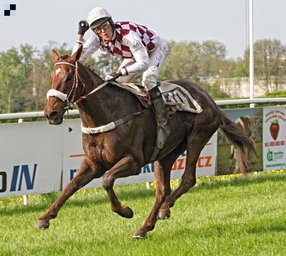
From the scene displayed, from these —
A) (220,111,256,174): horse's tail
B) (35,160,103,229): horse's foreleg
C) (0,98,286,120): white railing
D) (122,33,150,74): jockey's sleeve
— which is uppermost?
(122,33,150,74): jockey's sleeve

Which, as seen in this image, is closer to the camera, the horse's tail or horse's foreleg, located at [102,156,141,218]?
horse's foreleg, located at [102,156,141,218]

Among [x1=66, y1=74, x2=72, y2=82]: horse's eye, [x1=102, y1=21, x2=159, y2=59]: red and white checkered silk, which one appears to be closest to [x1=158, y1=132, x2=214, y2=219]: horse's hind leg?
[x1=102, y1=21, x2=159, y2=59]: red and white checkered silk

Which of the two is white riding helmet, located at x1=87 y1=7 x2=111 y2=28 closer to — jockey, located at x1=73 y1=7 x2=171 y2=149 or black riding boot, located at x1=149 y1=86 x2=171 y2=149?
jockey, located at x1=73 y1=7 x2=171 y2=149

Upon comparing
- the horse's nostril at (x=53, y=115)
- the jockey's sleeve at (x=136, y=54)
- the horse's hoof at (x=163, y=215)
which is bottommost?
the horse's hoof at (x=163, y=215)

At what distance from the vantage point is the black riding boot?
6.57 meters

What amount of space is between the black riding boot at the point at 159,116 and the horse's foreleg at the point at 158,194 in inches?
20.2

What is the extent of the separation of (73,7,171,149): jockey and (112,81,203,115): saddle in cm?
10

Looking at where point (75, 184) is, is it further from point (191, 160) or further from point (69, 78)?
point (191, 160)

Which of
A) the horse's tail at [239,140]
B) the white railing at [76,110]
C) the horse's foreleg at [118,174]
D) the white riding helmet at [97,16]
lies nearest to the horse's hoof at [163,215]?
the horse's foreleg at [118,174]

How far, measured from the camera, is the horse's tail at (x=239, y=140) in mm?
7750

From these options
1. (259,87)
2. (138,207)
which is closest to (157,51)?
(138,207)

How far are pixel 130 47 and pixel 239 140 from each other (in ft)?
6.76

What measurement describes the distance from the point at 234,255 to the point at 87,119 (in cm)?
159

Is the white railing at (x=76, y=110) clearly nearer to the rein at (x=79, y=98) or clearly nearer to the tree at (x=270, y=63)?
the rein at (x=79, y=98)
